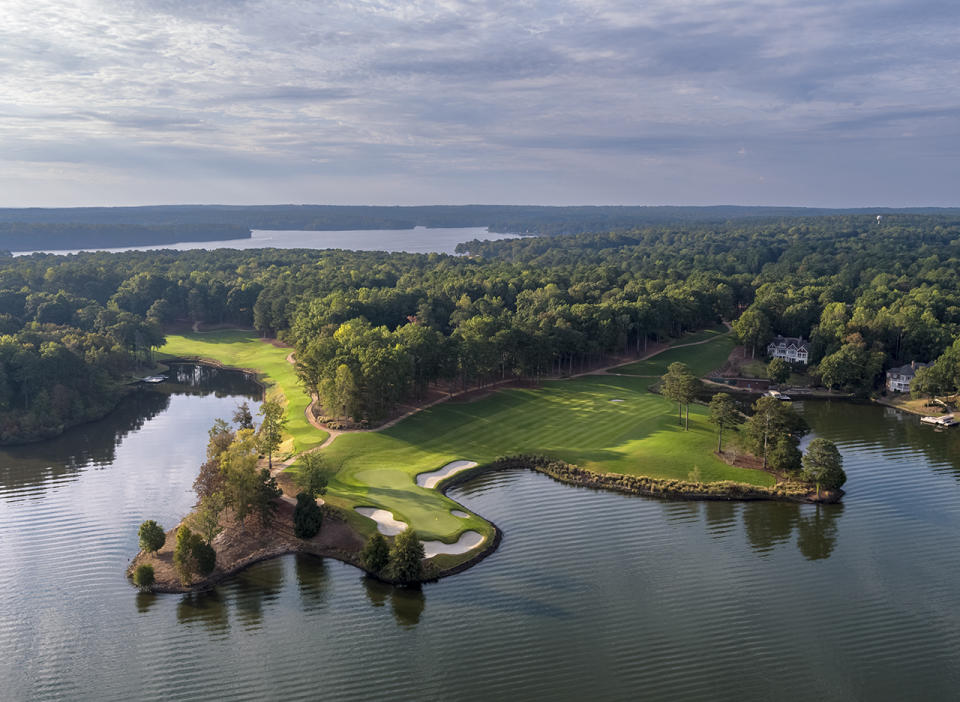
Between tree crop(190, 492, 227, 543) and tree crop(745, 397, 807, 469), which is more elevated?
tree crop(745, 397, 807, 469)

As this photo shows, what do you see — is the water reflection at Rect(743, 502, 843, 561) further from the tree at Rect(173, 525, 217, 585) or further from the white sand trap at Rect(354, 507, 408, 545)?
the tree at Rect(173, 525, 217, 585)

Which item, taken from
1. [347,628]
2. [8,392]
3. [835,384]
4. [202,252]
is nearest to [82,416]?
[8,392]

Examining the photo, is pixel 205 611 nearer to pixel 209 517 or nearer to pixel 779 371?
pixel 209 517

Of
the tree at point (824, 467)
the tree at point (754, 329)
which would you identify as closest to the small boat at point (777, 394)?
the tree at point (754, 329)

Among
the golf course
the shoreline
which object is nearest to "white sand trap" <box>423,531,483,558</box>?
the golf course

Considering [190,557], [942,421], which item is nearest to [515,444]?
[190,557]

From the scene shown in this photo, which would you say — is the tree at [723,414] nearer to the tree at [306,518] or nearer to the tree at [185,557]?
Result: the tree at [306,518]

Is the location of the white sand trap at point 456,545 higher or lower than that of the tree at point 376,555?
lower
